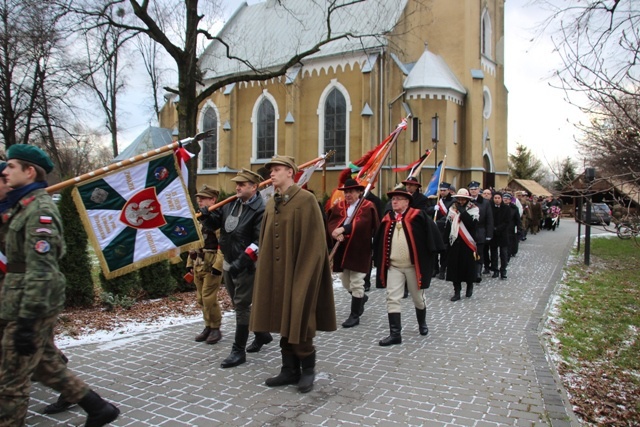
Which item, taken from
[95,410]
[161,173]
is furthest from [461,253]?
[95,410]

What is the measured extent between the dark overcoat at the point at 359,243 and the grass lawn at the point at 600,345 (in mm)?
2698

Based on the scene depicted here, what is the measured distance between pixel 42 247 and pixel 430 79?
2583 cm

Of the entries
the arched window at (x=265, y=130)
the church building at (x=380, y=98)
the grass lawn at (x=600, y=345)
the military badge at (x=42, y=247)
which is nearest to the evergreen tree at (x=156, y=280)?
the military badge at (x=42, y=247)

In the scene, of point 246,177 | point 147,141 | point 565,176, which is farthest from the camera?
point 147,141

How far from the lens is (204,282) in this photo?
6.28 m

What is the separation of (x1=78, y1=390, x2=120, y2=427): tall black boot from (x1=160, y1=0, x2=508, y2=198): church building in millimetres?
21549

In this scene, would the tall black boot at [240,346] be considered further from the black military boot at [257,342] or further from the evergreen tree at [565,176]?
the evergreen tree at [565,176]

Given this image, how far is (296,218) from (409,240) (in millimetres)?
2347

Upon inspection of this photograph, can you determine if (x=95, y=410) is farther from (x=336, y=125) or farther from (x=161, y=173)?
(x=336, y=125)

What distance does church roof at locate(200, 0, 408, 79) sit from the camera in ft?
95.6

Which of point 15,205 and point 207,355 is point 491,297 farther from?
point 15,205

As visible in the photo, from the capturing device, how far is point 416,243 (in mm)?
6605

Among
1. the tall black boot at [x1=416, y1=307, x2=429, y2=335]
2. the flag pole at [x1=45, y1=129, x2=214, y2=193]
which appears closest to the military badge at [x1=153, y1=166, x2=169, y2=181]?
the flag pole at [x1=45, y1=129, x2=214, y2=193]

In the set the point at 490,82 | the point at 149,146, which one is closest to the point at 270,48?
the point at 149,146
